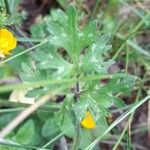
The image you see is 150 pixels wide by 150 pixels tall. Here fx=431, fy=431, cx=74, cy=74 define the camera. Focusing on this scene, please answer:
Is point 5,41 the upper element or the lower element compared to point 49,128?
upper

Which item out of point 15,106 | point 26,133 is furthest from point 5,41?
point 26,133

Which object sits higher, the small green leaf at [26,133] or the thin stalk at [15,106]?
the thin stalk at [15,106]

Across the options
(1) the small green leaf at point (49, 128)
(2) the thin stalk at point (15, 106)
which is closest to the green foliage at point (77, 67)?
(2) the thin stalk at point (15, 106)

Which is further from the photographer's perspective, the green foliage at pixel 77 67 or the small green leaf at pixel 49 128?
the small green leaf at pixel 49 128

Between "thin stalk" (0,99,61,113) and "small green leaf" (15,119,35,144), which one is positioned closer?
"thin stalk" (0,99,61,113)

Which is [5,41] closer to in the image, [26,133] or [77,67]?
[77,67]

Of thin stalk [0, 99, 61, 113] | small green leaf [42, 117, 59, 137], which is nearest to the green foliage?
thin stalk [0, 99, 61, 113]

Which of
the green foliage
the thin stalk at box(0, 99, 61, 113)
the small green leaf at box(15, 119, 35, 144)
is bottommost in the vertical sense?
the small green leaf at box(15, 119, 35, 144)

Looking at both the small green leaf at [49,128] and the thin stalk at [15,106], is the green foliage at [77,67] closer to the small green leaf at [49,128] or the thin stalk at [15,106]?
the thin stalk at [15,106]

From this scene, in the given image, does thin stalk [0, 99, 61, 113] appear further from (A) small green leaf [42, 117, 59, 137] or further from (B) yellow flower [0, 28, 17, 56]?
(A) small green leaf [42, 117, 59, 137]

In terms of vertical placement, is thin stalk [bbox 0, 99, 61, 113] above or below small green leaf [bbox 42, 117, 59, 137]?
above

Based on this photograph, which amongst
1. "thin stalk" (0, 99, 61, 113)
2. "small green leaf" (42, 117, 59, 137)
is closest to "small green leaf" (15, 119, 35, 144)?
"small green leaf" (42, 117, 59, 137)
